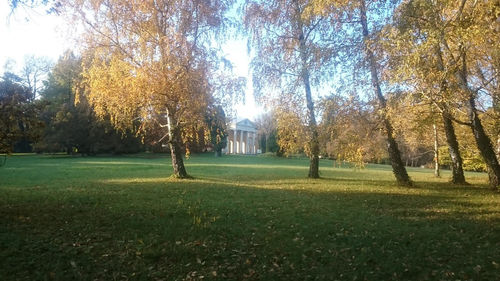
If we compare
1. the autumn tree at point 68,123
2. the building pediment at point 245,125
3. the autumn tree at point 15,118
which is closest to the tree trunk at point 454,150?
the autumn tree at point 15,118

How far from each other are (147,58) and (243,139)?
82500mm

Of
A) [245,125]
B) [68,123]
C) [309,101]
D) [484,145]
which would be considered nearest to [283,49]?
[309,101]

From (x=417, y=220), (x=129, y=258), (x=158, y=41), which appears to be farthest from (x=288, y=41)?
(x=129, y=258)

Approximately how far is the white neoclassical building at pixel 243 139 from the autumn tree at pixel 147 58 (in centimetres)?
7243

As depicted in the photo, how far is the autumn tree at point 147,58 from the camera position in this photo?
1555 centimetres

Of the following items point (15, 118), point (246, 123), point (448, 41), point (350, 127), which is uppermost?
point (246, 123)

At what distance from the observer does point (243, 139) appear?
322 ft

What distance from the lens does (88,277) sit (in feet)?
15.4

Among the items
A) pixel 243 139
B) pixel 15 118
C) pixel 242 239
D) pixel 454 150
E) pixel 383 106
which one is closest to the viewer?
pixel 242 239

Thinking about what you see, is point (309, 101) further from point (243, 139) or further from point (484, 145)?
point (243, 139)

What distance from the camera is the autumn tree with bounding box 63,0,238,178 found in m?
15.5

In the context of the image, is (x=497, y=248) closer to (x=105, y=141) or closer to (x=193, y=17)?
(x=193, y=17)

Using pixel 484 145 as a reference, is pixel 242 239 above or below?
below

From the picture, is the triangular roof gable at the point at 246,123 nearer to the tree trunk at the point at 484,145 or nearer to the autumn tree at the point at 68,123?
the autumn tree at the point at 68,123
